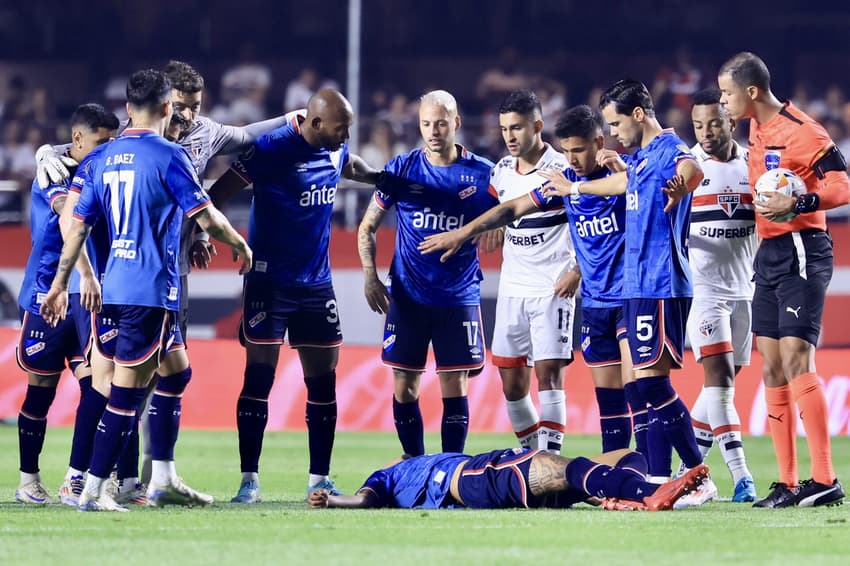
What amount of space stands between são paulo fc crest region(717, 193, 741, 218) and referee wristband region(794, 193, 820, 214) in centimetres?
138

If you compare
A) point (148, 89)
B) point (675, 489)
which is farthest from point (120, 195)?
point (675, 489)

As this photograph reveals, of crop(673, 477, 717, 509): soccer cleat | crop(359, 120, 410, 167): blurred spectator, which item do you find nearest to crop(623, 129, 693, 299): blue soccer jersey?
crop(673, 477, 717, 509): soccer cleat

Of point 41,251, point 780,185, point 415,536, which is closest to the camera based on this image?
point 415,536

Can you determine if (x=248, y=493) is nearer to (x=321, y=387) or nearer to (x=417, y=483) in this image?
(x=321, y=387)

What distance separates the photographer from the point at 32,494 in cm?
820

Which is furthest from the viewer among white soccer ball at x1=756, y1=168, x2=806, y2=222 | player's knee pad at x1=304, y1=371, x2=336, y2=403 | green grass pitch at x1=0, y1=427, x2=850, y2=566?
player's knee pad at x1=304, y1=371, x2=336, y2=403

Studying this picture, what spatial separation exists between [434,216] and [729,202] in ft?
6.23

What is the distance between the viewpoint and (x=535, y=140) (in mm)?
9195

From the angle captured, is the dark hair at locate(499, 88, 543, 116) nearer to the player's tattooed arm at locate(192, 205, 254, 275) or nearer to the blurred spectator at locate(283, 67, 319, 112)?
the player's tattooed arm at locate(192, 205, 254, 275)

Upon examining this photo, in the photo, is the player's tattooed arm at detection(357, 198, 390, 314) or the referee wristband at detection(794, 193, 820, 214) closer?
the referee wristband at detection(794, 193, 820, 214)

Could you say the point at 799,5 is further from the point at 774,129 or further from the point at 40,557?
the point at 40,557

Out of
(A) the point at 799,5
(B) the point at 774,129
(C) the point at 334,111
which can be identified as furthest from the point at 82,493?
(A) the point at 799,5

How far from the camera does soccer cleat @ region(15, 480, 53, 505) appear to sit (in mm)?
8148

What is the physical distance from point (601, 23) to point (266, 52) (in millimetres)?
5648
